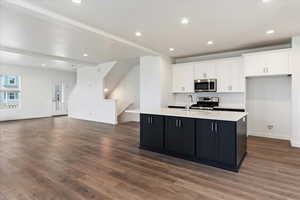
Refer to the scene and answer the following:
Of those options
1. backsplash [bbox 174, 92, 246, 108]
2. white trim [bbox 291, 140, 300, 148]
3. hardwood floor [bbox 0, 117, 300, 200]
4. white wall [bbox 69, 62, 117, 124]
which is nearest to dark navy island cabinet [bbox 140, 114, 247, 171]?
hardwood floor [bbox 0, 117, 300, 200]

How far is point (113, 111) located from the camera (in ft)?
23.8

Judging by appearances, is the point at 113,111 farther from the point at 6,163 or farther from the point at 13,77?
the point at 13,77

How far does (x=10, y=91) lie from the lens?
8203mm

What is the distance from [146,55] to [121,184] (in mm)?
4423

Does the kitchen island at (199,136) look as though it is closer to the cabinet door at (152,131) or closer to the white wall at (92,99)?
the cabinet door at (152,131)

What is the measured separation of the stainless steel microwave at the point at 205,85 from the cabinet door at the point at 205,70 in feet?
0.47

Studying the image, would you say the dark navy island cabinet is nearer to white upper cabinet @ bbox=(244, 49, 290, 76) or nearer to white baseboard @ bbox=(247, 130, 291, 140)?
white upper cabinet @ bbox=(244, 49, 290, 76)

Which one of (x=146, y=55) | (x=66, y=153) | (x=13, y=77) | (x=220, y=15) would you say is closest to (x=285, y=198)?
(x=220, y=15)

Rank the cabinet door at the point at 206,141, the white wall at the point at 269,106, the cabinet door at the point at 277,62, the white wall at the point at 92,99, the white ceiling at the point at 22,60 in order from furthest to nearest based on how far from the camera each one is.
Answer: the white wall at the point at 92,99 → the white ceiling at the point at 22,60 → the white wall at the point at 269,106 → the cabinet door at the point at 277,62 → the cabinet door at the point at 206,141

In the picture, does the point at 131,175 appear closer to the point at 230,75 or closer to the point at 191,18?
the point at 191,18

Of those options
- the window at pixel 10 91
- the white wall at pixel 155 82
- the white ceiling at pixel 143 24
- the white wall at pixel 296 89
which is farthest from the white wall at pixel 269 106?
the window at pixel 10 91

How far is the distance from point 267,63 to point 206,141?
3.11 metres

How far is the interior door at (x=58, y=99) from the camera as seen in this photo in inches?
387

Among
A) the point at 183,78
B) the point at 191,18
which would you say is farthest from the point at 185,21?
the point at 183,78
